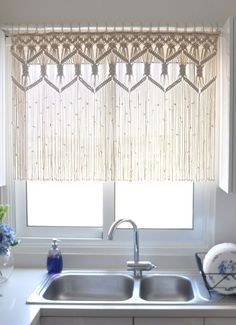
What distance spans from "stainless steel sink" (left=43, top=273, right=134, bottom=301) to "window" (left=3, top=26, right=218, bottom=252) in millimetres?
528

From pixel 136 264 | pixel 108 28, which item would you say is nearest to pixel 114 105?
pixel 108 28

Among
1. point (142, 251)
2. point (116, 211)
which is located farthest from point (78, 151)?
point (142, 251)

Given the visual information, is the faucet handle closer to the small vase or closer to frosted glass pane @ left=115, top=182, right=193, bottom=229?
frosted glass pane @ left=115, top=182, right=193, bottom=229

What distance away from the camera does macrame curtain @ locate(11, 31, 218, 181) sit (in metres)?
2.32

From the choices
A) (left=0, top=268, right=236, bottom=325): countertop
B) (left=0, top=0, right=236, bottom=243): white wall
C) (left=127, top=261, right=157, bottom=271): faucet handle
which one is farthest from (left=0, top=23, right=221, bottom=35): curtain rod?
(left=0, top=268, right=236, bottom=325): countertop

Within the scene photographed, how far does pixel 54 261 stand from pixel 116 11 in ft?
4.62

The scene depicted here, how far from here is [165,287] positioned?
229 cm

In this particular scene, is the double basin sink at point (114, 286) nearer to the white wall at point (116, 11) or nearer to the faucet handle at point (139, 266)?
the faucet handle at point (139, 266)

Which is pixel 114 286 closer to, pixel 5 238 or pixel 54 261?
pixel 54 261

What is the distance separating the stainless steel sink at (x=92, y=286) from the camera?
227 centimetres

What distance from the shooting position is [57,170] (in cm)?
239

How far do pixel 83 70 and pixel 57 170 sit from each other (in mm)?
579

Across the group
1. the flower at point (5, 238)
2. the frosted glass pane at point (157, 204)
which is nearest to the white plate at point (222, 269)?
the frosted glass pane at point (157, 204)

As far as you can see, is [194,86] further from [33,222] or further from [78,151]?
[33,222]
